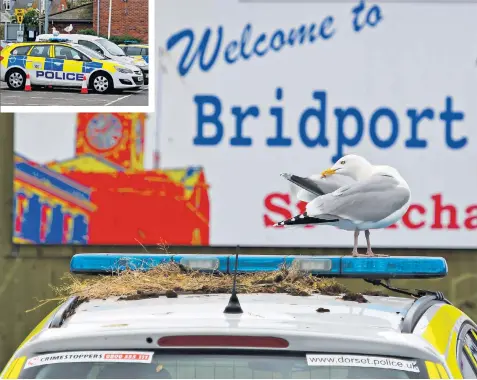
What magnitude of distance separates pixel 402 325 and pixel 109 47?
32.2 ft

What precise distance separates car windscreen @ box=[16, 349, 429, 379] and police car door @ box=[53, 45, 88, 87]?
31.0 feet

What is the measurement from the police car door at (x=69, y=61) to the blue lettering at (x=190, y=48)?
144cm

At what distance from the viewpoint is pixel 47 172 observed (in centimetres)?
1170

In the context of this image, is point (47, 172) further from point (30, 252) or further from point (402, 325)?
point (402, 325)

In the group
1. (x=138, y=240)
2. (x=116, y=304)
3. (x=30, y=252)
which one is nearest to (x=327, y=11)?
(x=138, y=240)

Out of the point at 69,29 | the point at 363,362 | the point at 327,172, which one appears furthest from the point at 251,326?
the point at 69,29

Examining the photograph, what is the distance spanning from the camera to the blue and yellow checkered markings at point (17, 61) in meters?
12.7

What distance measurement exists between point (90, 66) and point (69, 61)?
0.28 metres

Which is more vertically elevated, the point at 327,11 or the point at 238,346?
the point at 327,11

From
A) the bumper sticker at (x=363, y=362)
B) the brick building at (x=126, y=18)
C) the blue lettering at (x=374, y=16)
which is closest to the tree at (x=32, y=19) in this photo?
the brick building at (x=126, y=18)

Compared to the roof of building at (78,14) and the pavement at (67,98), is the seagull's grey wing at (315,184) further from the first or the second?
the roof of building at (78,14)

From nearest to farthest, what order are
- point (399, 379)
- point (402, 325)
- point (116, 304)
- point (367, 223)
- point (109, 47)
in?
point (399, 379), point (402, 325), point (116, 304), point (367, 223), point (109, 47)

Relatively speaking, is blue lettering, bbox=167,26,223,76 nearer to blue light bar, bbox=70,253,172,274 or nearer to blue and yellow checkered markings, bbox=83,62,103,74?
blue and yellow checkered markings, bbox=83,62,103,74

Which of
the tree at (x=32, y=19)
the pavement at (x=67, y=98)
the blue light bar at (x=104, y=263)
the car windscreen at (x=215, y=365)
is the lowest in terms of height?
the car windscreen at (x=215, y=365)
